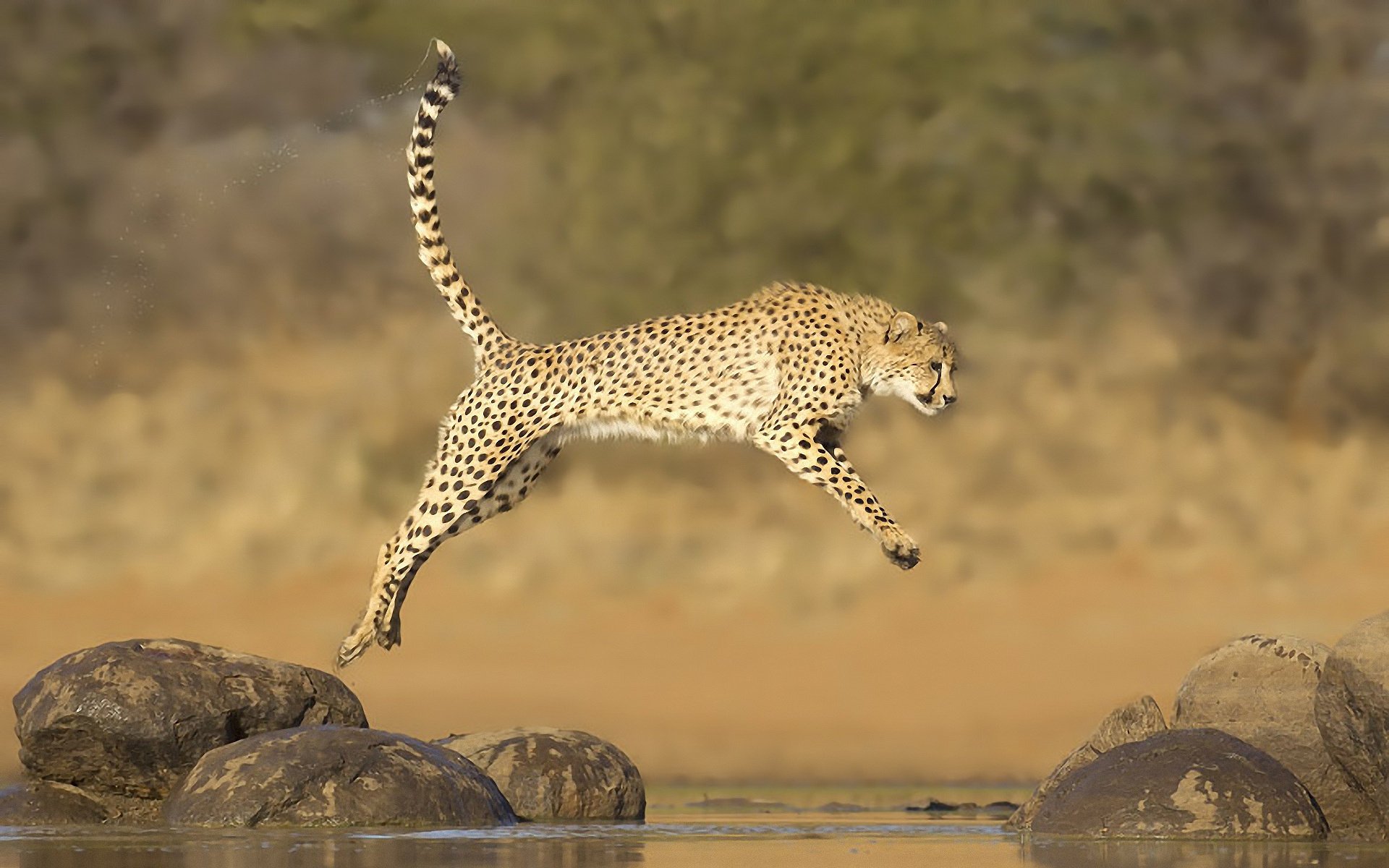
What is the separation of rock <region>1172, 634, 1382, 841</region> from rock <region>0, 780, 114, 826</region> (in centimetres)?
938

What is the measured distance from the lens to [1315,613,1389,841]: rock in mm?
16172

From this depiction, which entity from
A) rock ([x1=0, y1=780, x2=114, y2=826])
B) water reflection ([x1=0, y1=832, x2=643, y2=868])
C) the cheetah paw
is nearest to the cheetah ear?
the cheetah paw

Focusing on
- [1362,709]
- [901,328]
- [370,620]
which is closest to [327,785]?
[370,620]

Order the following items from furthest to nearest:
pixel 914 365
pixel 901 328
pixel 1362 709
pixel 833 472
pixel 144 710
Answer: pixel 901 328 < pixel 914 365 < pixel 833 472 < pixel 144 710 < pixel 1362 709

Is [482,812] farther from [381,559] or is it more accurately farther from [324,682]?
[381,559]

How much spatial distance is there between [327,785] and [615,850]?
2796mm

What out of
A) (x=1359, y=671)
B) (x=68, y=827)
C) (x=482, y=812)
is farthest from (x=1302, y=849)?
(x=68, y=827)

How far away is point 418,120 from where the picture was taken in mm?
23344

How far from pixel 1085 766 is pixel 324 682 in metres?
7.11

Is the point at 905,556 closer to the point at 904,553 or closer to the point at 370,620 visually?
the point at 904,553

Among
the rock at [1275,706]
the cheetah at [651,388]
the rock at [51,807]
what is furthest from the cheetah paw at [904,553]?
the rock at [51,807]

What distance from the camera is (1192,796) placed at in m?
16.4

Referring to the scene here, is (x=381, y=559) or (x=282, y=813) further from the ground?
(x=381, y=559)

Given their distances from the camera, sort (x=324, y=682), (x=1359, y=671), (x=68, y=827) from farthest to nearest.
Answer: (x=324, y=682)
(x=68, y=827)
(x=1359, y=671)
